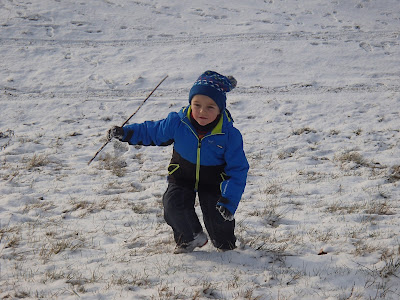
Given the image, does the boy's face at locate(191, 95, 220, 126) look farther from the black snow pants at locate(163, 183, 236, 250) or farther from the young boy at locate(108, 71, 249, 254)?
the black snow pants at locate(163, 183, 236, 250)

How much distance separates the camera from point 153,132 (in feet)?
12.8

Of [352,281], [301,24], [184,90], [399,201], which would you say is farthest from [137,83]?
[352,281]

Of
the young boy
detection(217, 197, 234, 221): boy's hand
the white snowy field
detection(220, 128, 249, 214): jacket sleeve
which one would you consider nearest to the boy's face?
the young boy

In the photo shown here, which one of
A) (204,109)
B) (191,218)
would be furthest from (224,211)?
(204,109)

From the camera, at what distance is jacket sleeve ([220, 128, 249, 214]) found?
362 cm

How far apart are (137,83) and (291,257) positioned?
6.66 metres

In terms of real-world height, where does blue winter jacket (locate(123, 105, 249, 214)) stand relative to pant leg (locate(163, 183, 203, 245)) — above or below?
above

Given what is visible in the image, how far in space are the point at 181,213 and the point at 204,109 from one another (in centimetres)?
95

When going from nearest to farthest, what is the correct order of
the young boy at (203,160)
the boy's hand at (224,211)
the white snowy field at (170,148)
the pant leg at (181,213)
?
the white snowy field at (170,148) → the boy's hand at (224,211) → the young boy at (203,160) → the pant leg at (181,213)

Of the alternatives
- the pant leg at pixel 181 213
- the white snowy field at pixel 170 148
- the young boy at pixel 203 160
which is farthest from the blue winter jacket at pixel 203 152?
the white snowy field at pixel 170 148

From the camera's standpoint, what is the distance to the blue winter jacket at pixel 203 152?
3.67m

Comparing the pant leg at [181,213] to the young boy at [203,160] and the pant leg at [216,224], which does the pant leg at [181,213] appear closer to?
the young boy at [203,160]

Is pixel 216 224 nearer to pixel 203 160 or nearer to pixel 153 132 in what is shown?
pixel 203 160

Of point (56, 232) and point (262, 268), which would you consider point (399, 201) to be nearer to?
point (262, 268)
